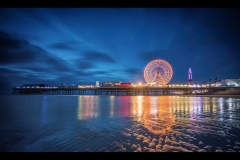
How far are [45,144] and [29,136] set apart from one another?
1982 mm

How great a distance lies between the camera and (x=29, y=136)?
8.12m
